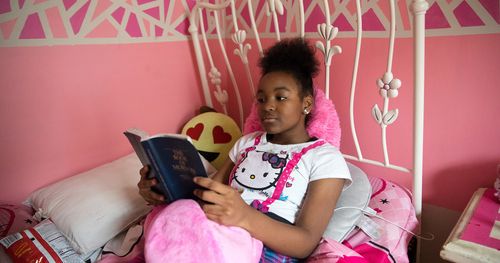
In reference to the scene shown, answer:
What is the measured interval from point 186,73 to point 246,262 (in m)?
1.06

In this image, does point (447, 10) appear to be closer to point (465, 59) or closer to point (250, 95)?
point (465, 59)

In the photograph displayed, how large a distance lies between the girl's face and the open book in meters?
0.30

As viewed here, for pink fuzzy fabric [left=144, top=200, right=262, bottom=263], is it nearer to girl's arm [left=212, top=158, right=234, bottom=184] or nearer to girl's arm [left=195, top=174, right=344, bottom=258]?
girl's arm [left=195, top=174, right=344, bottom=258]

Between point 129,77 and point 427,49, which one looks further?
point 129,77

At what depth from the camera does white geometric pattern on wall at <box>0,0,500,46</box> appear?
95 centimetres

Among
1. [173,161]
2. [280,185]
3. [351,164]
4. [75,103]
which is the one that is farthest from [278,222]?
[75,103]

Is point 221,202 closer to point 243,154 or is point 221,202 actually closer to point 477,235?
point 243,154

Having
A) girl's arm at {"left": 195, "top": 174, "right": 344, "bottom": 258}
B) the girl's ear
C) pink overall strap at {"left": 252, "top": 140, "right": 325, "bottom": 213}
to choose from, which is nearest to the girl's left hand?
girl's arm at {"left": 195, "top": 174, "right": 344, "bottom": 258}

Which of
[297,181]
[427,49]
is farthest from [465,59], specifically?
[297,181]

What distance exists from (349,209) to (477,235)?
30 centimetres

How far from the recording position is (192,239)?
0.67m

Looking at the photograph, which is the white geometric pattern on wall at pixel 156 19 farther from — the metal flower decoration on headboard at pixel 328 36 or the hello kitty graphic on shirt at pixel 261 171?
the hello kitty graphic on shirt at pixel 261 171

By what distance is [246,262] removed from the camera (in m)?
0.70

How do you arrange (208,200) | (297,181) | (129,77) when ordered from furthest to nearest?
(129,77) → (297,181) → (208,200)
